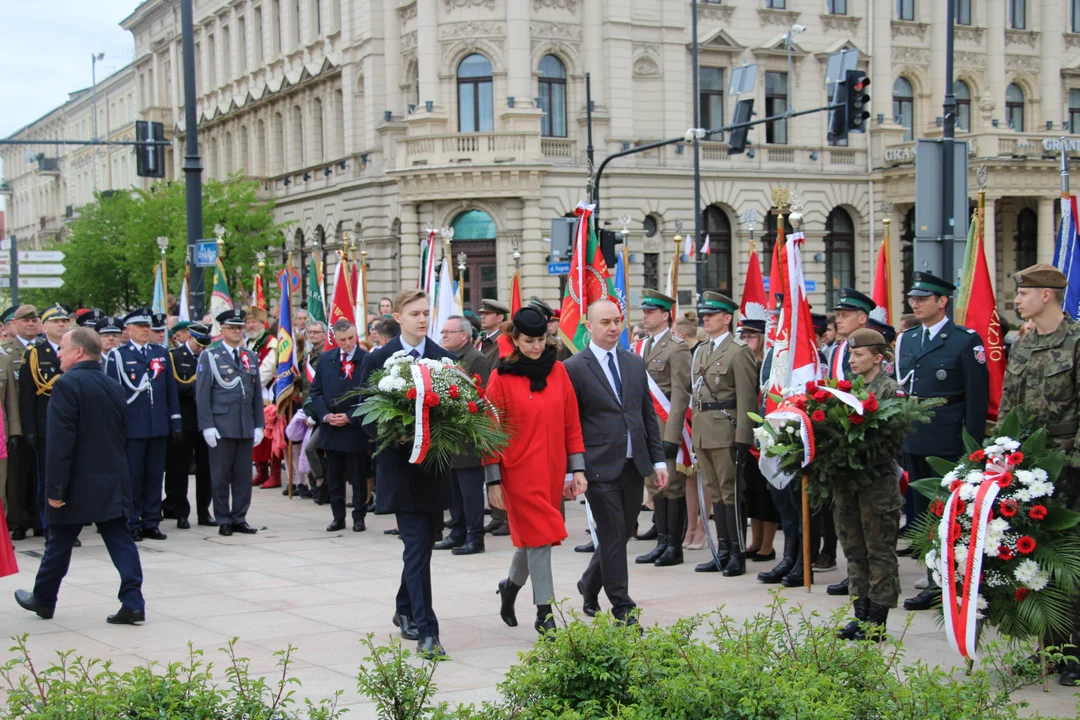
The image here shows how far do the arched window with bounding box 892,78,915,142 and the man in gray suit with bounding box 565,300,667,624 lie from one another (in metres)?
41.7

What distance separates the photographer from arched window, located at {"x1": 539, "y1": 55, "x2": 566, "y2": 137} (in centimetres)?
4141

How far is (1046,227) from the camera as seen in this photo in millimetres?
48312

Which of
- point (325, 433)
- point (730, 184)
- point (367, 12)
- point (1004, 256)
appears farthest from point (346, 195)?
point (325, 433)

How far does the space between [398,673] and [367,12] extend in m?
40.9

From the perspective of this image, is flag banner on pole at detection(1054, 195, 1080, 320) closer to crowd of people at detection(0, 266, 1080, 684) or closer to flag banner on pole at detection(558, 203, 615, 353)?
crowd of people at detection(0, 266, 1080, 684)

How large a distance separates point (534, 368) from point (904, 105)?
43096 mm

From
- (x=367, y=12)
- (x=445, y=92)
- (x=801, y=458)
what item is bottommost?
(x=801, y=458)

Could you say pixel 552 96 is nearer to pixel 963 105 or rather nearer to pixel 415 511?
pixel 963 105

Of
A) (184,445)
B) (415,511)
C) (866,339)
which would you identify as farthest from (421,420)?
(184,445)

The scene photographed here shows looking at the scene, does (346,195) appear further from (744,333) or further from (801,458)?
(801,458)

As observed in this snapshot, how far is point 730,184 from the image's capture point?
145 feet

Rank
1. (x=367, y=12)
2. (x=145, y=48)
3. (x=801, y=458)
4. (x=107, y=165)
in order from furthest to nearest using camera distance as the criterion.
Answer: (x=107, y=165) → (x=145, y=48) → (x=367, y=12) → (x=801, y=458)

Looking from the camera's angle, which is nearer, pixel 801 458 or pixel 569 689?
pixel 569 689

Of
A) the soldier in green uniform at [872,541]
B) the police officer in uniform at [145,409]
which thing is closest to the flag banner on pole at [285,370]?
the police officer in uniform at [145,409]
